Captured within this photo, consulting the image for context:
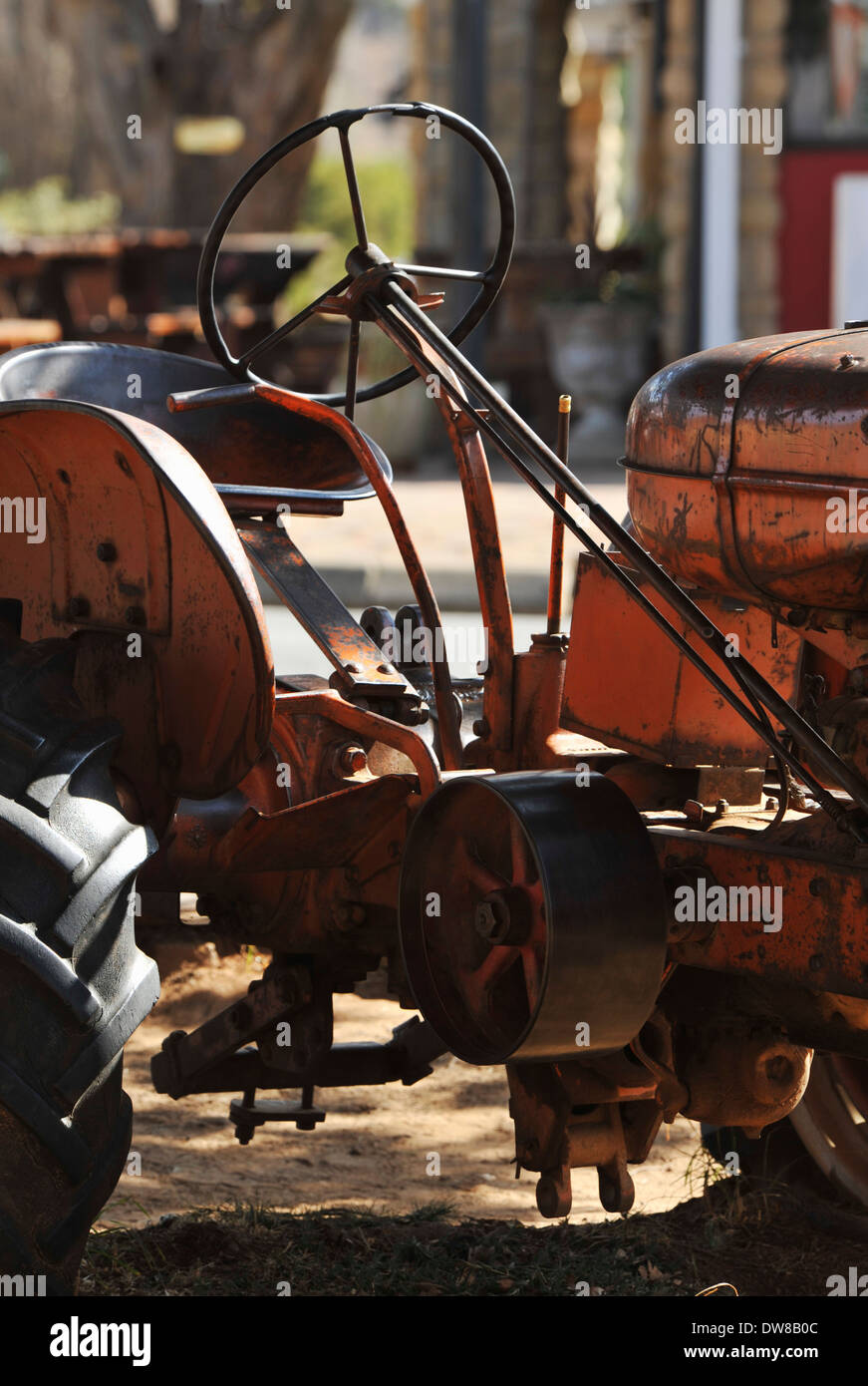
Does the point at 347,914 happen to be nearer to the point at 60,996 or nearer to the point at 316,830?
the point at 316,830

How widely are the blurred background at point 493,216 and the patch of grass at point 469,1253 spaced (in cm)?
533

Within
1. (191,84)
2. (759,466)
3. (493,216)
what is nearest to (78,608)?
(759,466)

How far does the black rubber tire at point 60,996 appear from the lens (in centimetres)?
205

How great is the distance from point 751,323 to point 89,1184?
11748mm

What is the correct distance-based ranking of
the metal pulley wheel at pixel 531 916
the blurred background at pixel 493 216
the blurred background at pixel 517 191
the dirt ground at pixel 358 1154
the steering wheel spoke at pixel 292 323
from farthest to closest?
the blurred background at pixel 517 191 < the blurred background at pixel 493 216 < the dirt ground at pixel 358 1154 < the steering wheel spoke at pixel 292 323 < the metal pulley wheel at pixel 531 916

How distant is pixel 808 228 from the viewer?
1301 centimetres

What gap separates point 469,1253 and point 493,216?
13.6m

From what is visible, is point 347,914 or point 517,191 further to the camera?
point 517,191

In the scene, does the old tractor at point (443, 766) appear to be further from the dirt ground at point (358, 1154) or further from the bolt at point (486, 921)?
the dirt ground at point (358, 1154)

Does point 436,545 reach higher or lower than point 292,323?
lower

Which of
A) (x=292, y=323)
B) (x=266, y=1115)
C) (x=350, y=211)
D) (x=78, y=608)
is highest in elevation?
(x=350, y=211)

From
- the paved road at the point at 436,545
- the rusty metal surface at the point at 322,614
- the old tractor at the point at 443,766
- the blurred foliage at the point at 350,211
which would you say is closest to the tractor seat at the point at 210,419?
the old tractor at the point at 443,766

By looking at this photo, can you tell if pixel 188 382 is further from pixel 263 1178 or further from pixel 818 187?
pixel 818 187

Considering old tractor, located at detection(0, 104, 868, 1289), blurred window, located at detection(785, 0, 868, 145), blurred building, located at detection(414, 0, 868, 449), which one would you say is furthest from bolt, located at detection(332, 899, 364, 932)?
blurred window, located at detection(785, 0, 868, 145)
